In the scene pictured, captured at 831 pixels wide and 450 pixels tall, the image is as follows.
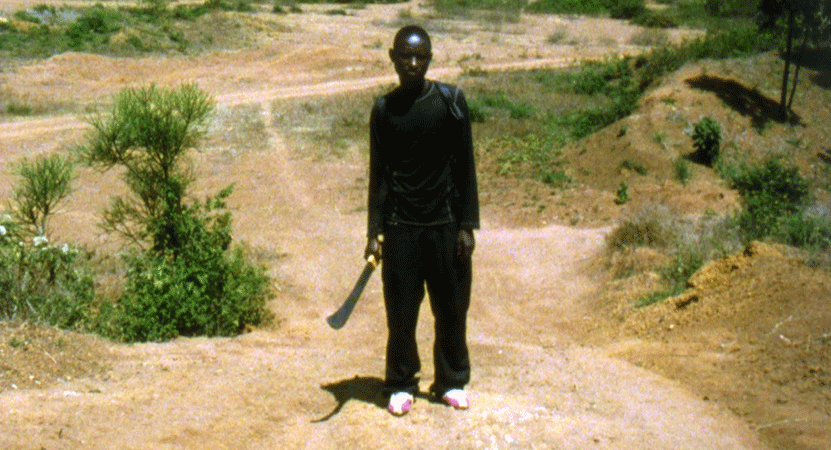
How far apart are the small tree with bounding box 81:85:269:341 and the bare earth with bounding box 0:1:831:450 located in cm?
41

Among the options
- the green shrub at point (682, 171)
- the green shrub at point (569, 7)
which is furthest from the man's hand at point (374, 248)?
the green shrub at point (569, 7)

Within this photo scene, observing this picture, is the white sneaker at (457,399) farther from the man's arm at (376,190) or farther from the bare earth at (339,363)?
the man's arm at (376,190)

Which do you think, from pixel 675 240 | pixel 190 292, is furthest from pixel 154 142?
pixel 675 240

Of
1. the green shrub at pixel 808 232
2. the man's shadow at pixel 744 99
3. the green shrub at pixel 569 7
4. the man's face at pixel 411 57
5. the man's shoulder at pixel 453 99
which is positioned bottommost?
the green shrub at pixel 569 7

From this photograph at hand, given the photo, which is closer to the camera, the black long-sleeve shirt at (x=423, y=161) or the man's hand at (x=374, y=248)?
the black long-sleeve shirt at (x=423, y=161)

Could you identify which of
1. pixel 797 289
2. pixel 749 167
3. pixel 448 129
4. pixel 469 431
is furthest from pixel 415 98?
pixel 749 167

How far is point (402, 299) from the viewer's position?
180 inches

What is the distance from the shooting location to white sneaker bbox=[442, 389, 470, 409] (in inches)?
184

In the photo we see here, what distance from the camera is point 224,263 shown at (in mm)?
7844

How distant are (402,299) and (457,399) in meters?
0.54

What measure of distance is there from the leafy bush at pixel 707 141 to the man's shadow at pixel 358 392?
10320mm

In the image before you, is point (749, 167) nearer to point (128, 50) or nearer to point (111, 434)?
point (111, 434)

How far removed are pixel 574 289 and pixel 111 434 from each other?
19.9ft

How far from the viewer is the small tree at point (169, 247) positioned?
7301mm
